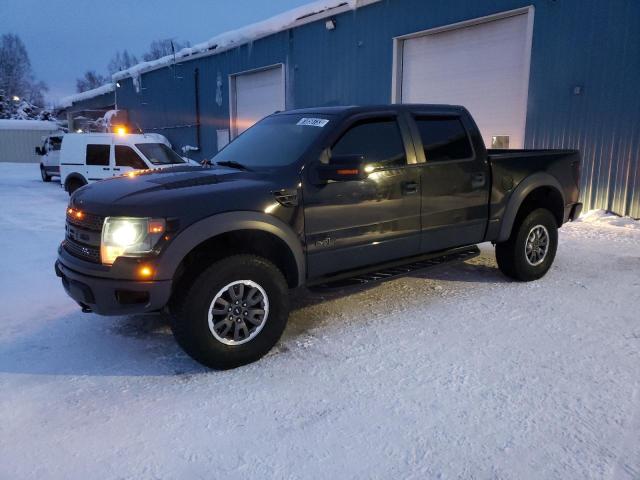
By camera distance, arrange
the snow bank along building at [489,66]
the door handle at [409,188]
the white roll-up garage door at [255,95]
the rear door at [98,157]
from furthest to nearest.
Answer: the white roll-up garage door at [255,95], the rear door at [98,157], the snow bank along building at [489,66], the door handle at [409,188]

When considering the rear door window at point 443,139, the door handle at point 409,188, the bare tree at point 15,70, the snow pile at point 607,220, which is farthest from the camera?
the bare tree at point 15,70

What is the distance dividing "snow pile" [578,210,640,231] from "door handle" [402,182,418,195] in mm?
6013

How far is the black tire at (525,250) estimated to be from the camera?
524 cm

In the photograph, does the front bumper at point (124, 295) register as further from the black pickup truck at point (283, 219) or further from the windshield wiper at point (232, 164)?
the windshield wiper at point (232, 164)

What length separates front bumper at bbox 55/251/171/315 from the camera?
3135mm

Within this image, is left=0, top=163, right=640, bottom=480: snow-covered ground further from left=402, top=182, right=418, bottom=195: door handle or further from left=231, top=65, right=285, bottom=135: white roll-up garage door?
left=231, top=65, right=285, bottom=135: white roll-up garage door

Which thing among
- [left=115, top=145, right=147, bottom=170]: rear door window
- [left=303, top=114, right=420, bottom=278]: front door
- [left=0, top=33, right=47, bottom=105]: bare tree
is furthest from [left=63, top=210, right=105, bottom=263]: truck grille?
[left=0, top=33, right=47, bottom=105]: bare tree

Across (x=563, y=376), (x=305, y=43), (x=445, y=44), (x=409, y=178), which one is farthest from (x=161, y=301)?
(x=305, y=43)

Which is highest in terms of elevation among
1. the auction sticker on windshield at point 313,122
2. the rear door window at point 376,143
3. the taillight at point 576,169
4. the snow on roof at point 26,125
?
the snow on roof at point 26,125

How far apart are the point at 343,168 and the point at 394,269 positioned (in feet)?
3.97

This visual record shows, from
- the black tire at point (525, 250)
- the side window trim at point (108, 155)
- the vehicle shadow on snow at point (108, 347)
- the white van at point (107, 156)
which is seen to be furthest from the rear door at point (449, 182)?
the side window trim at point (108, 155)

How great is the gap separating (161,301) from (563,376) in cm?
267

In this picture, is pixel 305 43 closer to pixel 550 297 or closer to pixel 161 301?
pixel 550 297

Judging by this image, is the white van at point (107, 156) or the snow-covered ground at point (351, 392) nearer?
the snow-covered ground at point (351, 392)
